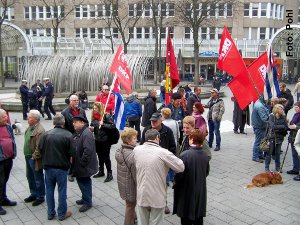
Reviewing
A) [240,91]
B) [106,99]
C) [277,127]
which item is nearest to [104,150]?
[106,99]

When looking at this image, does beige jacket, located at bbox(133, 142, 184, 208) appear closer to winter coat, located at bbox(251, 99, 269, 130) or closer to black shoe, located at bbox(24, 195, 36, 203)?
black shoe, located at bbox(24, 195, 36, 203)

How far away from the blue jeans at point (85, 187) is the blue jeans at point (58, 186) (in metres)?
0.39

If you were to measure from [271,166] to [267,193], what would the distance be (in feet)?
6.54

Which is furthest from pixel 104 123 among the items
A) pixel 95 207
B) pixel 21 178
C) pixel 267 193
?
pixel 267 193

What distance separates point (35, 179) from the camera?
20.1 ft

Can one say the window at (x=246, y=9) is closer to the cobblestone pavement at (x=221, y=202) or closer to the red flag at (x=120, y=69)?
the cobblestone pavement at (x=221, y=202)

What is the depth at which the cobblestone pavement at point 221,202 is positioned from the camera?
573 centimetres

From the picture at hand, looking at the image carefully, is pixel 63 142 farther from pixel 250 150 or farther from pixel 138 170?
pixel 250 150

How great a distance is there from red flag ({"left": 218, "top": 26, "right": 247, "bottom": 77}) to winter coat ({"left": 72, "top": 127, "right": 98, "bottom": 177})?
4041 millimetres

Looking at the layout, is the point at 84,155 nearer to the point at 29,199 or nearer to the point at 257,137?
the point at 29,199

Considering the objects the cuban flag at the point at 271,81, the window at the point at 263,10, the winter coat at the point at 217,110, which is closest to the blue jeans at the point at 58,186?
the winter coat at the point at 217,110

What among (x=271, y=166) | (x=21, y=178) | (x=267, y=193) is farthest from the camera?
(x=271, y=166)

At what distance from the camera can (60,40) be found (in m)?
42.1

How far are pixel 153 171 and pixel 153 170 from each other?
0.05 ft
